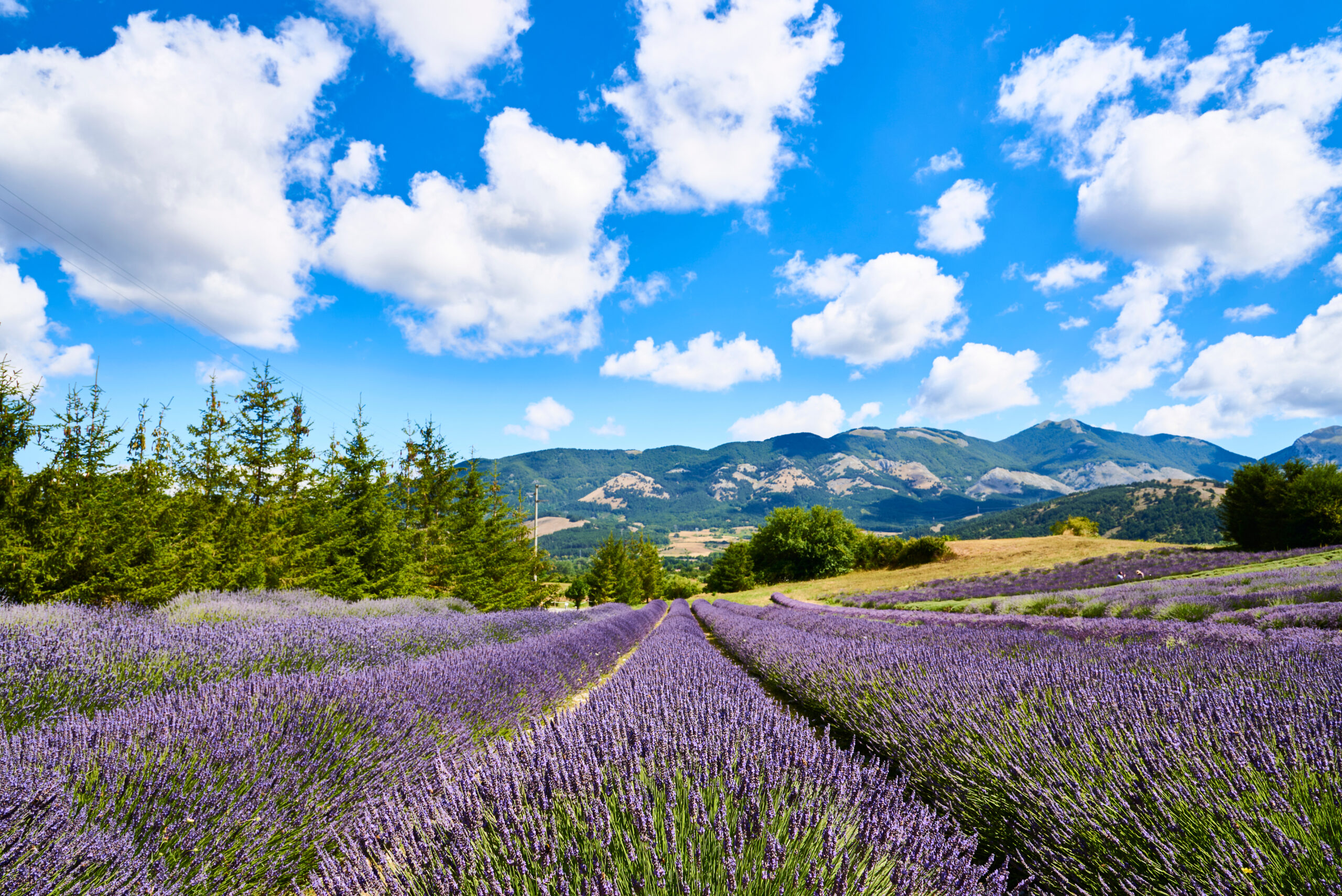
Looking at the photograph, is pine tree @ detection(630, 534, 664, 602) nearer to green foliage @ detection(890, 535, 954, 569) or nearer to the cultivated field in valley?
green foliage @ detection(890, 535, 954, 569)

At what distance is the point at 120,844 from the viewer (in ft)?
5.31

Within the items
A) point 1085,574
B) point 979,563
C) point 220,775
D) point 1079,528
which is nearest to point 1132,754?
point 220,775

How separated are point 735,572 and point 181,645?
1849 inches

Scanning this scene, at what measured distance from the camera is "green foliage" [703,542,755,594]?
4828 centimetres

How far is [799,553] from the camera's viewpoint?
50031 millimetres

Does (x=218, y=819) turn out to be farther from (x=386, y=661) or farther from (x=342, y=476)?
(x=342, y=476)

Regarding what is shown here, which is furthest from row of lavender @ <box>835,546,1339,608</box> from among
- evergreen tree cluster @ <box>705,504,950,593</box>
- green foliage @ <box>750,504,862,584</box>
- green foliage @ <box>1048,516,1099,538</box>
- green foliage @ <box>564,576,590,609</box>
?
green foliage @ <box>750,504,862,584</box>

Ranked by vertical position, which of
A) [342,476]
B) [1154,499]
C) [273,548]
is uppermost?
[342,476]

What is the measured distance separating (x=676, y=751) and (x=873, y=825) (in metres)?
0.83

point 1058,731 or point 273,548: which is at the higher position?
point 273,548

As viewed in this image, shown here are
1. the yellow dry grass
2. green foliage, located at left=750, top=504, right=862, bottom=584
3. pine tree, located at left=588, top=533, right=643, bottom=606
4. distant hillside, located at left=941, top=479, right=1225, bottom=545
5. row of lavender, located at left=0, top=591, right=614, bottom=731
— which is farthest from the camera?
distant hillside, located at left=941, top=479, right=1225, bottom=545

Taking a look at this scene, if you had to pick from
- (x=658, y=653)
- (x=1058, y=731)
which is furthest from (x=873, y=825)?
(x=658, y=653)

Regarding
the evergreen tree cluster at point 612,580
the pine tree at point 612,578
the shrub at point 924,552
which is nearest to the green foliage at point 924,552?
the shrub at point 924,552

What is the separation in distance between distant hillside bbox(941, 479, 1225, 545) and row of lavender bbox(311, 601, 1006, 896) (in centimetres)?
9429
